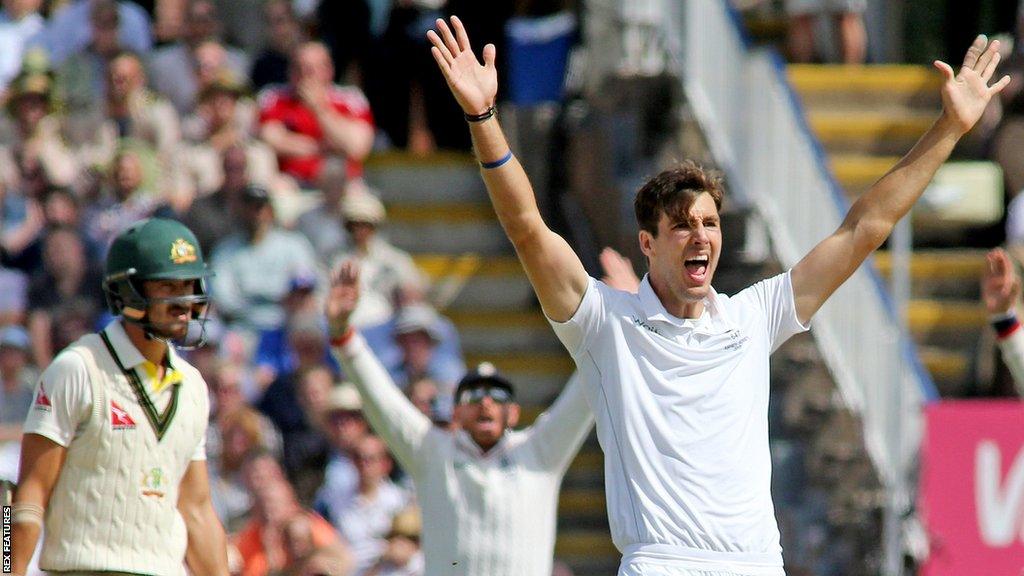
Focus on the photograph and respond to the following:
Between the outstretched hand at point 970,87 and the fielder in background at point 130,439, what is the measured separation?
106 inches

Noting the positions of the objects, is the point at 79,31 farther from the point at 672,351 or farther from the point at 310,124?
the point at 672,351

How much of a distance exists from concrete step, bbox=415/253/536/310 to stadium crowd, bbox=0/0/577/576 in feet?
1.29

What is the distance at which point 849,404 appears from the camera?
1181 cm

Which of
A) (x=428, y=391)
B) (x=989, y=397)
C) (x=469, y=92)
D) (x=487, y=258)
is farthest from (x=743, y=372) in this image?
(x=487, y=258)

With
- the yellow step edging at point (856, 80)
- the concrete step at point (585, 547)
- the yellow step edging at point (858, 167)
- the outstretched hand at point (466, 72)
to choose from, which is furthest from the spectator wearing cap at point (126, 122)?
the outstretched hand at point (466, 72)

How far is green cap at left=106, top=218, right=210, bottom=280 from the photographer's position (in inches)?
281

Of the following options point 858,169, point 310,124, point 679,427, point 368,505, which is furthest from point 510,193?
point 858,169

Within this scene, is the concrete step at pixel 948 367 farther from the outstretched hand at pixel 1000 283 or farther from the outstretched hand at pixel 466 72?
the outstretched hand at pixel 466 72

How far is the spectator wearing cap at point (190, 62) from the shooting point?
14094 millimetres

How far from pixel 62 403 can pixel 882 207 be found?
281 cm

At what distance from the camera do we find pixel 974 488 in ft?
35.0

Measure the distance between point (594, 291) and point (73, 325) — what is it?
7.06 metres

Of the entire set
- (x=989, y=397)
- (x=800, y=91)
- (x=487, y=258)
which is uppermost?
(x=800, y=91)

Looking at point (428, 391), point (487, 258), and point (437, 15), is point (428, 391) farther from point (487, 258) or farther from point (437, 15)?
point (437, 15)
